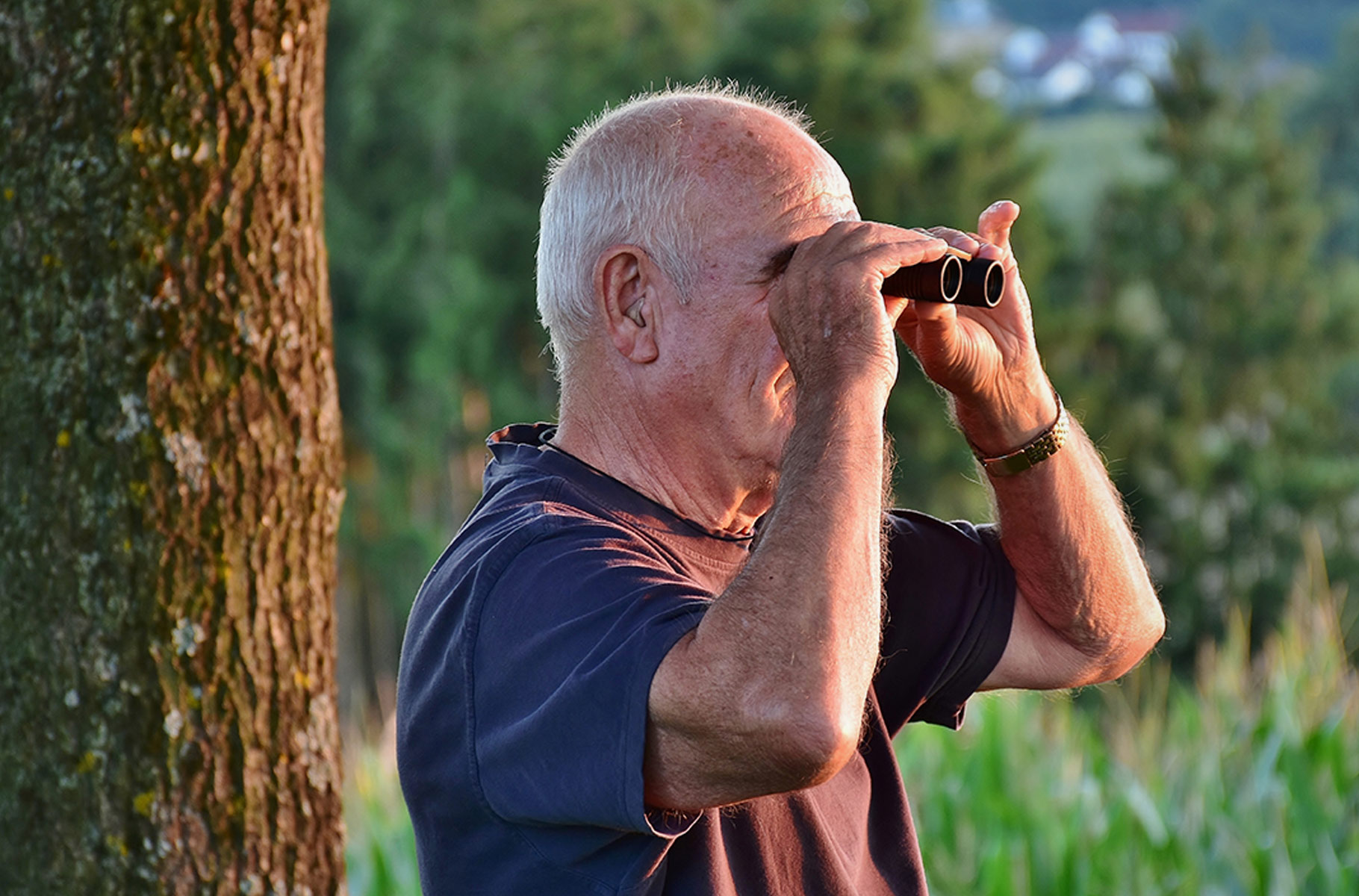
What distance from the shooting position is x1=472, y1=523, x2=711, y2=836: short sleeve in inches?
58.4

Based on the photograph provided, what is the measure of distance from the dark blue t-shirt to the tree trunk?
440 millimetres

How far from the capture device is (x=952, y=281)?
184cm

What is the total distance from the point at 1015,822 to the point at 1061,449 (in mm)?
2114

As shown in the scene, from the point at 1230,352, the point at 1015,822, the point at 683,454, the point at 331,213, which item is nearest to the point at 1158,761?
the point at 1015,822

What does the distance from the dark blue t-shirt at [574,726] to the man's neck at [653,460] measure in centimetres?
3

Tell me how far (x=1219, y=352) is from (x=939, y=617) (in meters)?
32.1

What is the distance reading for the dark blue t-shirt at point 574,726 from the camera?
1504mm

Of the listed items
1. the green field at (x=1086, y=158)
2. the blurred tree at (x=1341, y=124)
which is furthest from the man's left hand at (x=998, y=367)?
the blurred tree at (x=1341, y=124)

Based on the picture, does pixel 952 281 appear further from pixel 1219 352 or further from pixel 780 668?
pixel 1219 352

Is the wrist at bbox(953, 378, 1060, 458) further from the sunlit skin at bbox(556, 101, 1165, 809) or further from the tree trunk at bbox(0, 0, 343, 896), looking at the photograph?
the tree trunk at bbox(0, 0, 343, 896)

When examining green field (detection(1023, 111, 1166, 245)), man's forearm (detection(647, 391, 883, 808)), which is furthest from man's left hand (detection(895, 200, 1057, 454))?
green field (detection(1023, 111, 1166, 245))

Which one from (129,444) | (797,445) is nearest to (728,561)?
(797,445)

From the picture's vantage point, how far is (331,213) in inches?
1134

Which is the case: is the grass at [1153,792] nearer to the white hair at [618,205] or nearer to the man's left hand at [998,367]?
the man's left hand at [998,367]
